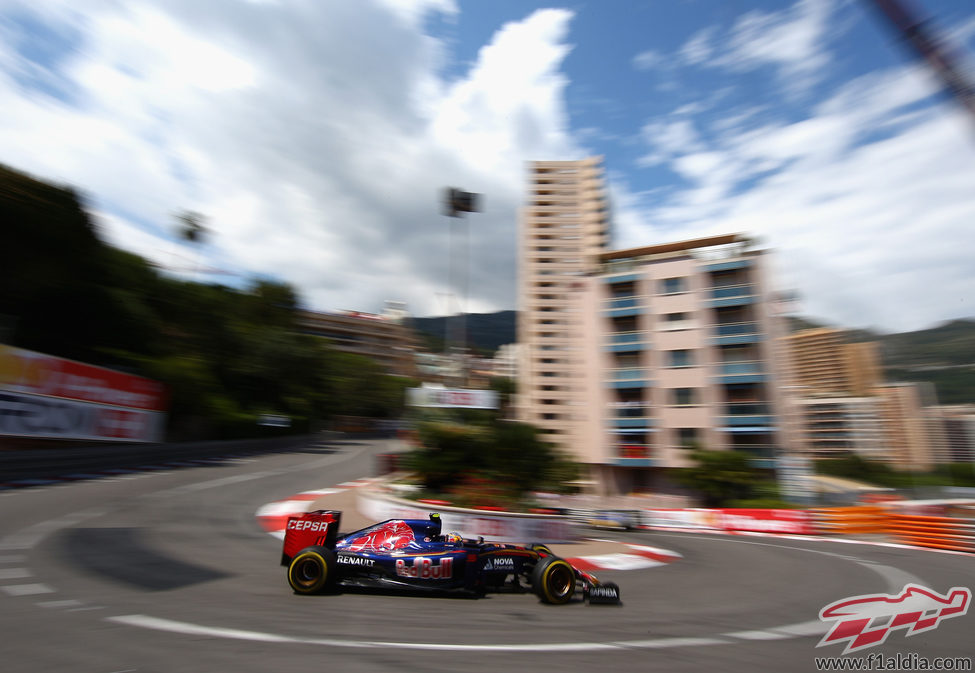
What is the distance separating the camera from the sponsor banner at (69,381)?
16.5 m

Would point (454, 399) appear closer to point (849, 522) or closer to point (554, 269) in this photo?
point (849, 522)

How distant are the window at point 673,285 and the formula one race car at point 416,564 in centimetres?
2933

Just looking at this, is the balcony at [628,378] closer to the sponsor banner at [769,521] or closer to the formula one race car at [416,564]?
the sponsor banner at [769,521]

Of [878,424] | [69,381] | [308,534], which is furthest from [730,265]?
[878,424]

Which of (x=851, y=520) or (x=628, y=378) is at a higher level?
(x=628, y=378)

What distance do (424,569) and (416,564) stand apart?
130mm

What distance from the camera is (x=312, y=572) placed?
271 inches

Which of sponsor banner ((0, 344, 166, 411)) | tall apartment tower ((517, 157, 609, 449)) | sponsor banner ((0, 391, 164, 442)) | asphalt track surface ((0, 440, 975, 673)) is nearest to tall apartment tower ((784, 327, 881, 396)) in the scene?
tall apartment tower ((517, 157, 609, 449))

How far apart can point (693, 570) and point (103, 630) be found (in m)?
9.19

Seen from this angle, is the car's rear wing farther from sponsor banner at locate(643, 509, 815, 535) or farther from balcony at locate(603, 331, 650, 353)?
balcony at locate(603, 331, 650, 353)

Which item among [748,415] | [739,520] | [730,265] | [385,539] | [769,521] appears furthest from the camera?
[730,265]

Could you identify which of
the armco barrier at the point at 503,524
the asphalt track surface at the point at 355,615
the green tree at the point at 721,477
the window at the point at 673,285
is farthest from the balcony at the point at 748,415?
the armco barrier at the point at 503,524

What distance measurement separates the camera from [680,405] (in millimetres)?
31891

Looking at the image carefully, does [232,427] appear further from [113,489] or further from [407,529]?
[407,529]
